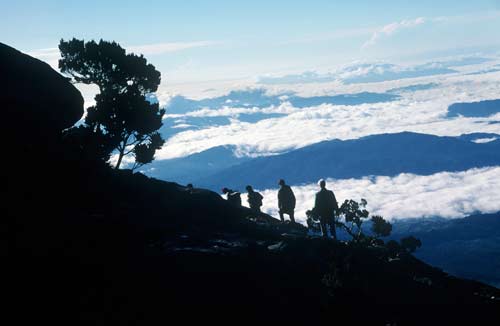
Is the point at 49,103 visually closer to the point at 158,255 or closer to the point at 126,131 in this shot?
the point at 126,131

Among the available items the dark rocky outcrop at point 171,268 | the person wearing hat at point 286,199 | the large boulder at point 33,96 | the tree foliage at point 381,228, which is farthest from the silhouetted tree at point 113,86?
the tree foliage at point 381,228

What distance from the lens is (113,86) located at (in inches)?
1785

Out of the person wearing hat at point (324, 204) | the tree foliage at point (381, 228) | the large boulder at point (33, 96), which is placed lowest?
the tree foliage at point (381, 228)

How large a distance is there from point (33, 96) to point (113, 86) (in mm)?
14077

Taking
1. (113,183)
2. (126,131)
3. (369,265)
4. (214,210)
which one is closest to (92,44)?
(126,131)

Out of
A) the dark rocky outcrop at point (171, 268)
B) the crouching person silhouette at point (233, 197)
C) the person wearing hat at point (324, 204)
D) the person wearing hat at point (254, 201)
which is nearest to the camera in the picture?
the dark rocky outcrop at point (171, 268)

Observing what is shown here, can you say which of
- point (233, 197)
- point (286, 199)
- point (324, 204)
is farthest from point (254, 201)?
point (324, 204)

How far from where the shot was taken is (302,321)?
18.0m

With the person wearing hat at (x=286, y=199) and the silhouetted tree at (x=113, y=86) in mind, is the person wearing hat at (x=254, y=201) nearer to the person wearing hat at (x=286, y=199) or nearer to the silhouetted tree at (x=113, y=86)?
the person wearing hat at (x=286, y=199)

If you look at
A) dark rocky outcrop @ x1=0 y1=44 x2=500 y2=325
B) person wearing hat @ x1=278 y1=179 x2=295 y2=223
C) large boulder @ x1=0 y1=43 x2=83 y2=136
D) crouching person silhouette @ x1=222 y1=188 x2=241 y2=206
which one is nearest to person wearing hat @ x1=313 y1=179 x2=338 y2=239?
person wearing hat @ x1=278 y1=179 x2=295 y2=223

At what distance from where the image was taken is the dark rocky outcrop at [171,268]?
15.6 meters

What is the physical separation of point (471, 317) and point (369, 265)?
6127mm

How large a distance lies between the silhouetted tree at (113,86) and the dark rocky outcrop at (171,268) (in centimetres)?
1290

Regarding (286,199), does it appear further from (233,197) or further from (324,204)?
(233,197)
